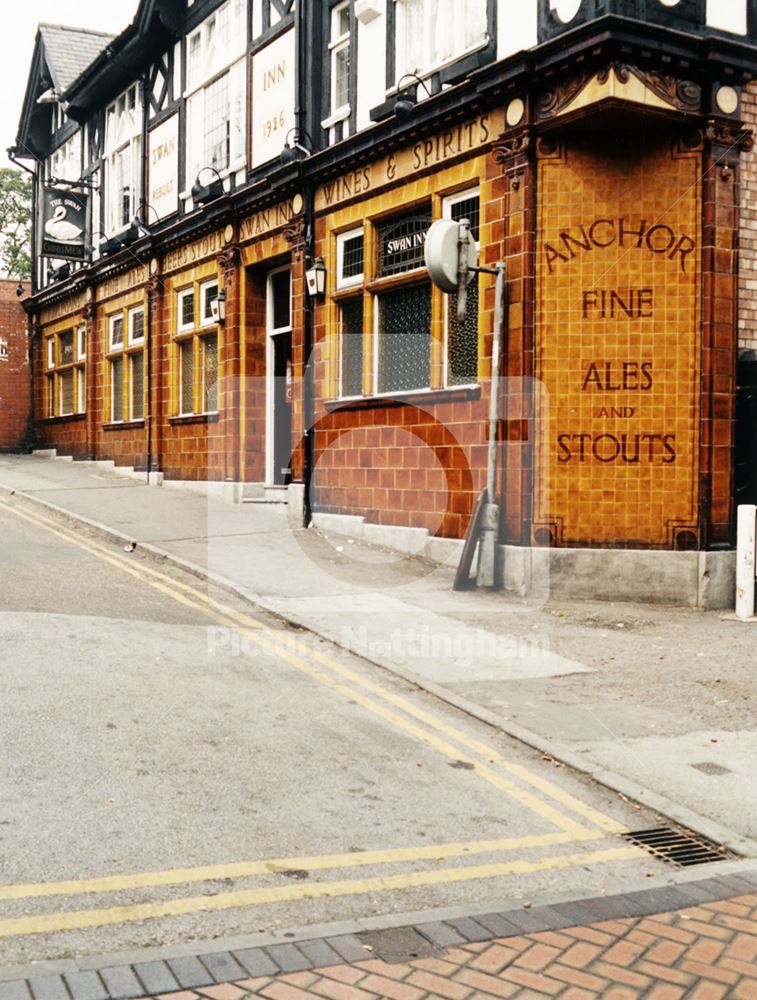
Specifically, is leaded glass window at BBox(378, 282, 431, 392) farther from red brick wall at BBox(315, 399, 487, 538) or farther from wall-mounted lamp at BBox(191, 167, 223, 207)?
wall-mounted lamp at BBox(191, 167, 223, 207)

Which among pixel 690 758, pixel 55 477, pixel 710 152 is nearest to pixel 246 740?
pixel 690 758

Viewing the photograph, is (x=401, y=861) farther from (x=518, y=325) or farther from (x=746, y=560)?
(x=518, y=325)

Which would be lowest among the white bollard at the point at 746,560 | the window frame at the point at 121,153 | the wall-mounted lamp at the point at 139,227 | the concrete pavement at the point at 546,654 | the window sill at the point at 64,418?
the concrete pavement at the point at 546,654

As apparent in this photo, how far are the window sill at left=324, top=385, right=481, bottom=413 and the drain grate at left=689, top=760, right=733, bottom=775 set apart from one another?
7.27m

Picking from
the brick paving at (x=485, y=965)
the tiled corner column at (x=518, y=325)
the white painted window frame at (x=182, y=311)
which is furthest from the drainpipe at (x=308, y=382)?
the brick paving at (x=485, y=965)

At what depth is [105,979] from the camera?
368 cm

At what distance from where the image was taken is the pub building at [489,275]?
11945 millimetres

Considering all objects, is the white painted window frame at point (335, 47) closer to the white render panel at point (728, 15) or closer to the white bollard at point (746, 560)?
the white render panel at point (728, 15)

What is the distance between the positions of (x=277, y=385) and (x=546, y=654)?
1110 centimetres

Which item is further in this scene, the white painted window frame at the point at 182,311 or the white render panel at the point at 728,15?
the white painted window frame at the point at 182,311

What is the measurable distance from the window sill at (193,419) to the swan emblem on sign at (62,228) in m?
7.19

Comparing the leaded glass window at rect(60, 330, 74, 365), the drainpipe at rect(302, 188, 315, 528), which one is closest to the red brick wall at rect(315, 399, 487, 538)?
the drainpipe at rect(302, 188, 315, 528)

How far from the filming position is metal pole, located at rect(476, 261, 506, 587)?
40.6 ft

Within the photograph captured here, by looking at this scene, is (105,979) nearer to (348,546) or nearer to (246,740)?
(246,740)
